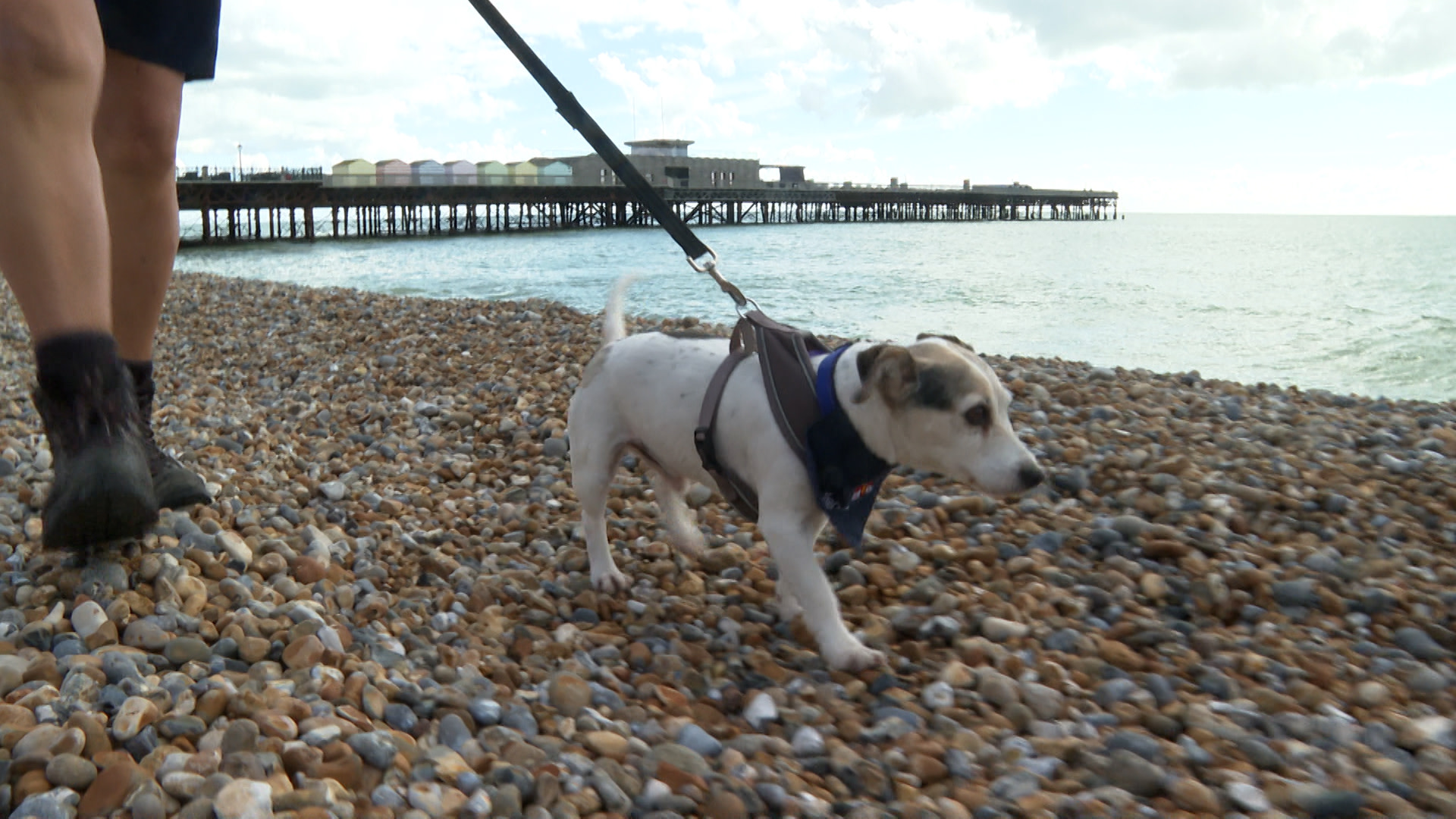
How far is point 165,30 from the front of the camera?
220cm

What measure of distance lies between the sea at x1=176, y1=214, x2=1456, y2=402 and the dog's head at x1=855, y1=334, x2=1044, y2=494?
38.6 inches

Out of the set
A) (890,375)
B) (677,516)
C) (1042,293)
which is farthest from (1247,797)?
(1042,293)

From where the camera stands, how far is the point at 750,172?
70938 mm

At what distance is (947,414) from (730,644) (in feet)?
2.79

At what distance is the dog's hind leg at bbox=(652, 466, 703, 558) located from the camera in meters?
3.13

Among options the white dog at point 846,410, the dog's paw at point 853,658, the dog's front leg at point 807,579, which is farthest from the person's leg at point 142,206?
the dog's paw at point 853,658

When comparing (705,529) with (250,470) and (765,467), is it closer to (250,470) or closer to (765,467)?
(765,467)

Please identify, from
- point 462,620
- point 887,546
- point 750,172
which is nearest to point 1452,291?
point 887,546

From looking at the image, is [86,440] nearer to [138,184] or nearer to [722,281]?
[138,184]

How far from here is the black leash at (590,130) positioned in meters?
2.85

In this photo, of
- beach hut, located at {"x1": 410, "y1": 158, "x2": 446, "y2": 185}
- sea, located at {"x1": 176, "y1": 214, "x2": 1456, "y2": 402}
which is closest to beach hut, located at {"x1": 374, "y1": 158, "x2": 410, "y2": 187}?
beach hut, located at {"x1": 410, "y1": 158, "x2": 446, "y2": 185}

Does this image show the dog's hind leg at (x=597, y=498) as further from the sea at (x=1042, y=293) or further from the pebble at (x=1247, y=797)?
the pebble at (x=1247, y=797)

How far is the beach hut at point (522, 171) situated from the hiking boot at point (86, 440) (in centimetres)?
5743

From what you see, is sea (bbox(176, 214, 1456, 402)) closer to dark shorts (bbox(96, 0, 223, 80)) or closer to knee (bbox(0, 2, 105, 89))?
dark shorts (bbox(96, 0, 223, 80))
